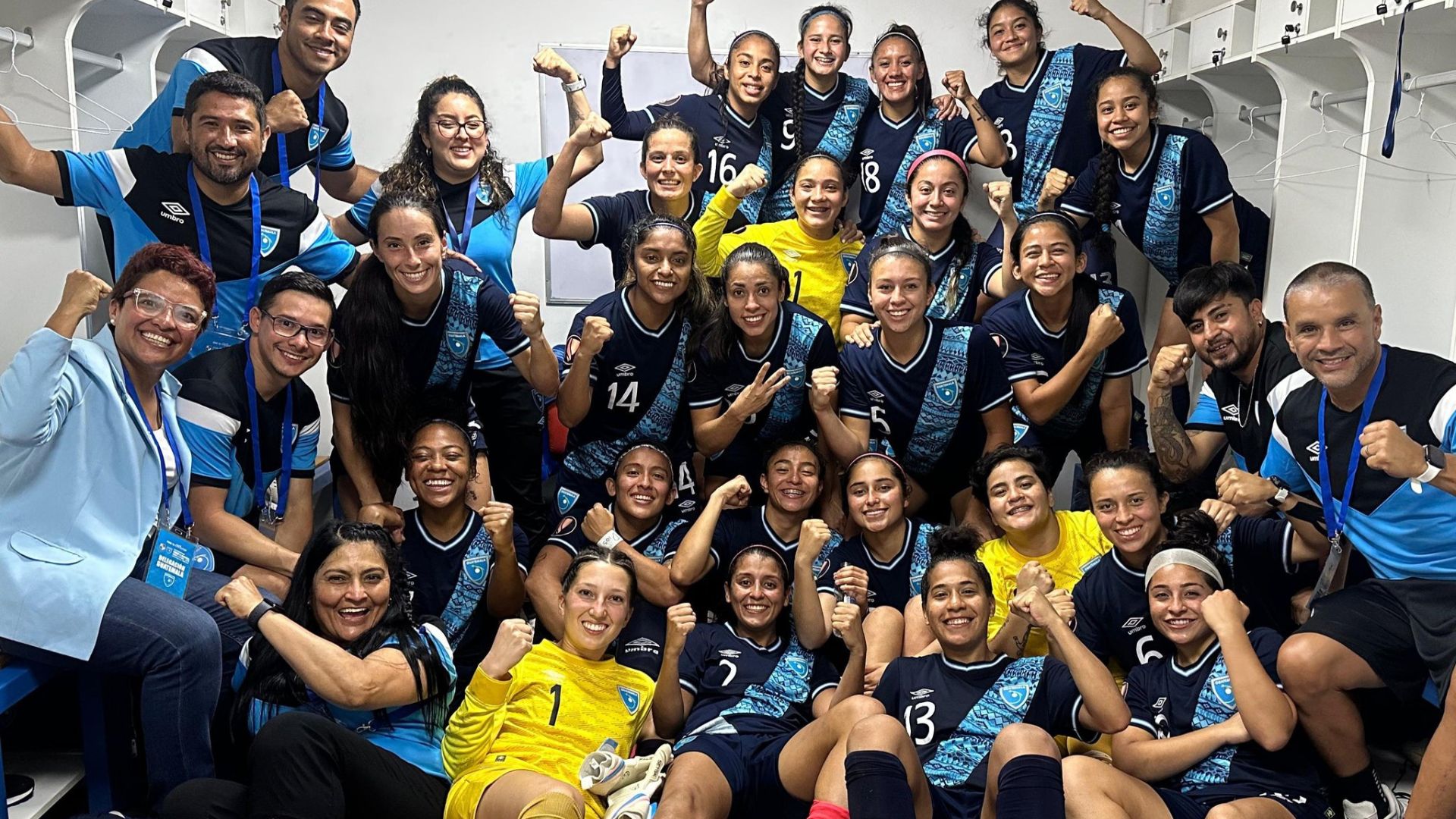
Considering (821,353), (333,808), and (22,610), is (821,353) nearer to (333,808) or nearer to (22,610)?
(333,808)

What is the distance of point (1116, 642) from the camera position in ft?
9.48

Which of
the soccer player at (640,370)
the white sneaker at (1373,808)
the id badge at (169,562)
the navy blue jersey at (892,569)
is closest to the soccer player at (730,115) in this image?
the soccer player at (640,370)

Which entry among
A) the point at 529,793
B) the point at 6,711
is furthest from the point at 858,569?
the point at 6,711

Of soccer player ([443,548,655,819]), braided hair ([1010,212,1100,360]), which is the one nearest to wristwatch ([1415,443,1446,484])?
braided hair ([1010,212,1100,360])

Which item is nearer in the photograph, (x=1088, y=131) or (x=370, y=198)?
(x=370, y=198)

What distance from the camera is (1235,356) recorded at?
9.93ft

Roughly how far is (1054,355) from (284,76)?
2.28 metres

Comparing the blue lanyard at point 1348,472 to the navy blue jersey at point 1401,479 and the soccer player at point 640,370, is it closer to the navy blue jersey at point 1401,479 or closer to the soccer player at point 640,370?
the navy blue jersey at point 1401,479

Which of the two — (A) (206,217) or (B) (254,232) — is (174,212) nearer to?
(A) (206,217)

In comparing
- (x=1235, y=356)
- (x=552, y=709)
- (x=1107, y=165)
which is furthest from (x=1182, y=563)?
(x=1107, y=165)

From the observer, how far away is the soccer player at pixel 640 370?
342cm

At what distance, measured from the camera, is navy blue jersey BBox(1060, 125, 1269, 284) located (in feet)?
12.4

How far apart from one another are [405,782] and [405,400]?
1133 mm

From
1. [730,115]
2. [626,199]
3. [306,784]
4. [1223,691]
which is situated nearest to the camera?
[306,784]
